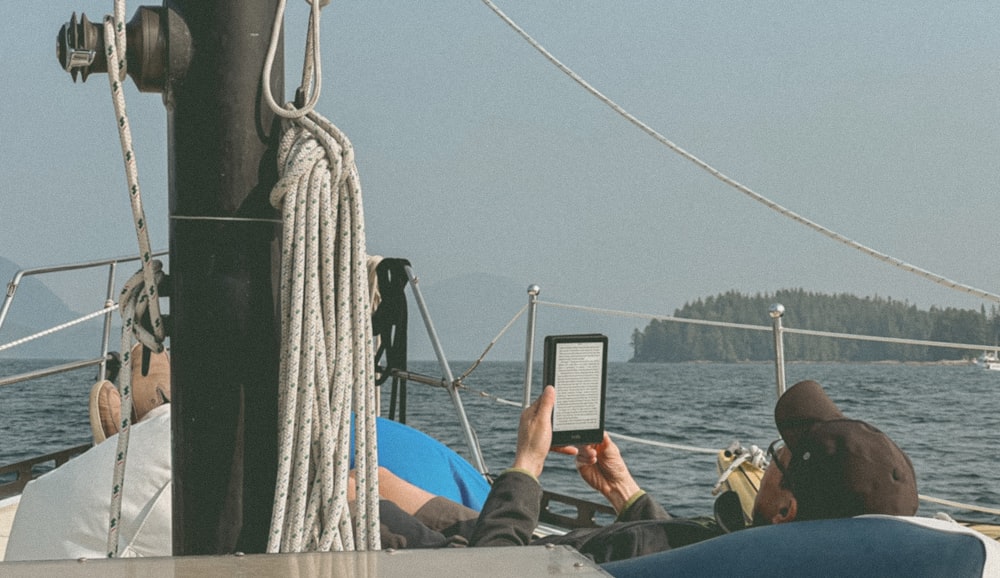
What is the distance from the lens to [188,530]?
136 cm

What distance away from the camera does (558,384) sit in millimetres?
1970

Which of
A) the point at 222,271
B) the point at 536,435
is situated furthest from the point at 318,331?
the point at 536,435

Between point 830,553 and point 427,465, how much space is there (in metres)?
1.56

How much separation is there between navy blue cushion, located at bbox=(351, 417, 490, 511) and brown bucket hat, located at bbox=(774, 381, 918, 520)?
3.96 ft

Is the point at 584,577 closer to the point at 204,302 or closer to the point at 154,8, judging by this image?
the point at 204,302

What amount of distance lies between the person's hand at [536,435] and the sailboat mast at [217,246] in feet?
1.96

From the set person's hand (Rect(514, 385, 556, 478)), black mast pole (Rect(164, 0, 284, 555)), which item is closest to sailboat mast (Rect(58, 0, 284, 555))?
black mast pole (Rect(164, 0, 284, 555))

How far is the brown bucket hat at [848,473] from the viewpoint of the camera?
1.52 metres

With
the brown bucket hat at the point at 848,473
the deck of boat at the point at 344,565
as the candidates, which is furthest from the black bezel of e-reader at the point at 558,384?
the deck of boat at the point at 344,565

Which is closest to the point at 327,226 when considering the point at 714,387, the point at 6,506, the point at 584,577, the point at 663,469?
the point at 584,577

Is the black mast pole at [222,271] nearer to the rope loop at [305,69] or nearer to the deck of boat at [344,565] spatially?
the rope loop at [305,69]

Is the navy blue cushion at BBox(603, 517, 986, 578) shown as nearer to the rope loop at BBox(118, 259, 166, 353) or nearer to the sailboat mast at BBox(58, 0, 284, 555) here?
the sailboat mast at BBox(58, 0, 284, 555)

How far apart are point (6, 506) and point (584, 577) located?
2968 millimetres

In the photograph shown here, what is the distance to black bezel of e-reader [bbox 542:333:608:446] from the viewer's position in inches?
77.0
